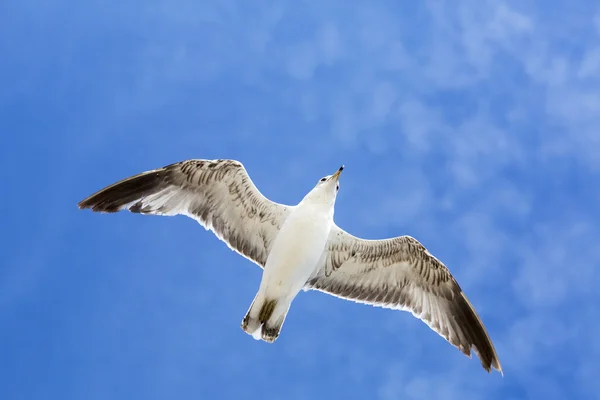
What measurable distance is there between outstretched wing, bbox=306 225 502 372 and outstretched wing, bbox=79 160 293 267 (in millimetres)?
1138

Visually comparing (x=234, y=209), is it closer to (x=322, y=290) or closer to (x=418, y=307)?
(x=322, y=290)

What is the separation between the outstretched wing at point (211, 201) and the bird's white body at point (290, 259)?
48 cm

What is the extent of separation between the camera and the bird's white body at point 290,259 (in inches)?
473

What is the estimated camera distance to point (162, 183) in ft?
41.8

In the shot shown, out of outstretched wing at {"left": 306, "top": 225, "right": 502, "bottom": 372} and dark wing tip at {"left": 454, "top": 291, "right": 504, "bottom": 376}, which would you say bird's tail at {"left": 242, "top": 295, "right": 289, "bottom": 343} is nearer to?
outstretched wing at {"left": 306, "top": 225, "right": 502, "bottom": 372}

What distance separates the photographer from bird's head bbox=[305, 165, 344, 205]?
12458 mm

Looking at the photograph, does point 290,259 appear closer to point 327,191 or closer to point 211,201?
point 327,191

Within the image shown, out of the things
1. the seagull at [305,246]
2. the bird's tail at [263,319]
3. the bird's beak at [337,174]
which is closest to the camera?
the bird's tail at [263,319]

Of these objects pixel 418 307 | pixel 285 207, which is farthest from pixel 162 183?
pixel 418 307

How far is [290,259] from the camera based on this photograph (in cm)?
1209

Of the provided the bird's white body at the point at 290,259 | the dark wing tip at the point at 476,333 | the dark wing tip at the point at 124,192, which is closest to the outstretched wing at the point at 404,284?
the dark wing tip at the point at 476,333

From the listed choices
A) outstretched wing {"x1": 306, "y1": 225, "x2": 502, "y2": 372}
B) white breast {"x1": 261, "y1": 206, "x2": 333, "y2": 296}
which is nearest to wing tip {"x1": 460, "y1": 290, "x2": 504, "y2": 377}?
outstretched wing {"x1": 306, "y1": 225, "x2": 502, "y2": 372}

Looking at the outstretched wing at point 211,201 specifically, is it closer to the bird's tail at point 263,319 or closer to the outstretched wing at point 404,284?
the bird's tail at point 263,319

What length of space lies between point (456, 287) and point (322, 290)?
2.32 meters
